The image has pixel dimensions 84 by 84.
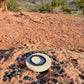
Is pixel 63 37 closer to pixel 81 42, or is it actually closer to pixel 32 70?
pixel 81 42

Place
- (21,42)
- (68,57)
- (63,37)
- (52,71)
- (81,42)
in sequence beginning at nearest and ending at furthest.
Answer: (52,71) → (68,57) → (21,42) → (81,42) → (63,37)

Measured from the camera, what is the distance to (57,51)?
363 cm

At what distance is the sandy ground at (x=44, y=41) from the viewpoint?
2.79 meters

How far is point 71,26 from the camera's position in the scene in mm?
6445

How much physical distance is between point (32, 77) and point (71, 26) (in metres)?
4.77

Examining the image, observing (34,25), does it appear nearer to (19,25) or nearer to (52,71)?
(19,25)

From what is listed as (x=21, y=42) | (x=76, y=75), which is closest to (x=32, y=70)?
(x=76, y=75)

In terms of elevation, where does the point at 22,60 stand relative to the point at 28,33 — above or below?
below

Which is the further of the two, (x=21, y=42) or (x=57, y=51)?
(x=21, y=42)

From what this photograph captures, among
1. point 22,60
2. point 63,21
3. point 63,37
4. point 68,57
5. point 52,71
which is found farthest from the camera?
point 63,21

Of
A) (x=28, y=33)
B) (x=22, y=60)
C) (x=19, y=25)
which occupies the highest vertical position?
(x=19, y=25)

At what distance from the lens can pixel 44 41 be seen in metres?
4.81

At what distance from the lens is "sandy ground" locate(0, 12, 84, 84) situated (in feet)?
9.15

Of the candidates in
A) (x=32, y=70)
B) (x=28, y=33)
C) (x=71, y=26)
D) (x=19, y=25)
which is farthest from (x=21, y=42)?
(x=71, y=26)
